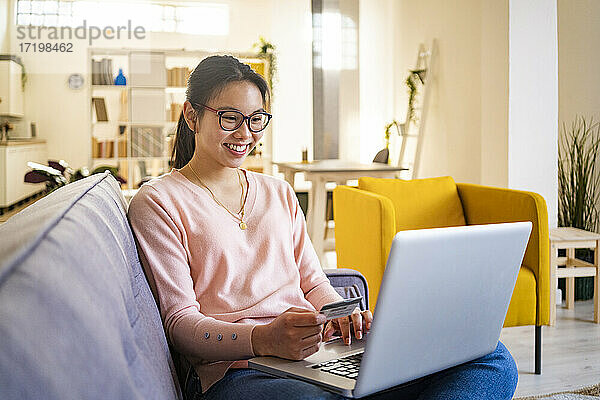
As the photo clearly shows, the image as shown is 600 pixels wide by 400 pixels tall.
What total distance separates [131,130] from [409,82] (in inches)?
135

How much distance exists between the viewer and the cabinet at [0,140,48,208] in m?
7.91

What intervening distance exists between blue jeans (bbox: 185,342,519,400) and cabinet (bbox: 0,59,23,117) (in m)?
8.67

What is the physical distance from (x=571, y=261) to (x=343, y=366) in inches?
120

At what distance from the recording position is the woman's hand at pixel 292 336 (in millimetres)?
1171

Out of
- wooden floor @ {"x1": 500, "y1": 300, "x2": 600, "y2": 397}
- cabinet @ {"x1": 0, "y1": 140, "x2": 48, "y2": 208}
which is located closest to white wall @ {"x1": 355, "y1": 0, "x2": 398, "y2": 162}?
wooden floor @ {"x1": 500, "y1": 300, "x2": 600, "y2": 397}

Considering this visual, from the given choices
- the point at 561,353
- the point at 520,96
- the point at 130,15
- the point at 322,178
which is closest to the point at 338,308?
the point at 561,353

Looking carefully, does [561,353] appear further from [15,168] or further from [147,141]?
[15,168]

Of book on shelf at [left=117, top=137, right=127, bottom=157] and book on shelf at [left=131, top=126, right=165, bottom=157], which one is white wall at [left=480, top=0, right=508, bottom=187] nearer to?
book on shelf at [left=131, top=126, right=165, bottom=157]

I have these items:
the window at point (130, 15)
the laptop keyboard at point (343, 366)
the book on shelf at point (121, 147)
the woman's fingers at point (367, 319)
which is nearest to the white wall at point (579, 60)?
the woman's fingers at point (367, 319)

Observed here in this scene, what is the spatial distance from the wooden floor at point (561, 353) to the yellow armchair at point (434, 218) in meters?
0.12

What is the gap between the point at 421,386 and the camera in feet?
4.25

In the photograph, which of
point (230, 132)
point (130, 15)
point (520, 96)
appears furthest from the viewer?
point (130, 15)

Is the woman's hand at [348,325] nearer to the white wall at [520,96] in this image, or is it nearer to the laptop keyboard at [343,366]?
the laptop keyboard at [343,366]

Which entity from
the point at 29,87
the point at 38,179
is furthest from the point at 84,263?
the point at 29,87
